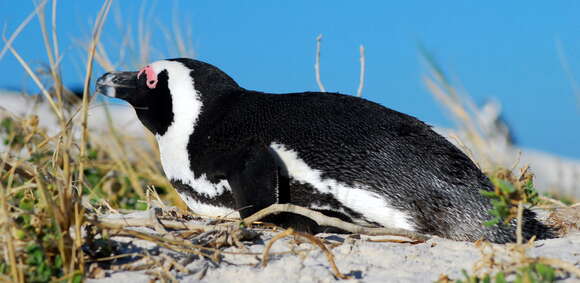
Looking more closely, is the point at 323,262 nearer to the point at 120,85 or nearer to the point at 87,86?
the point at 87,86

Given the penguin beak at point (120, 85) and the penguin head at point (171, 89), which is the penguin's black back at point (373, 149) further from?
the penguin beak at point (120, 85)

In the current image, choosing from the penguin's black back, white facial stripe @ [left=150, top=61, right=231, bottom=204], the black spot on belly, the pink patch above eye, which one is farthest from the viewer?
the pink patch above eye

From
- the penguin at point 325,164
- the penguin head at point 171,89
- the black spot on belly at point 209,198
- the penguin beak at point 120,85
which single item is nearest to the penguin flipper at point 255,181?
the penguin at point 325,164

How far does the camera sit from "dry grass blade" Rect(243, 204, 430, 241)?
7.41 ft

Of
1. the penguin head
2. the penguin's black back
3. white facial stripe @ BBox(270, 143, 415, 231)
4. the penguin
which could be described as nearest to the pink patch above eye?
the penguin head

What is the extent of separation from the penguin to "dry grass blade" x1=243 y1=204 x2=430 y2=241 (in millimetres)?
124

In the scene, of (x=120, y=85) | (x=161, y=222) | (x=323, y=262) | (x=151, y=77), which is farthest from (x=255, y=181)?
(x=120, y=85)

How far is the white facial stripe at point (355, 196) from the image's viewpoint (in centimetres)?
244

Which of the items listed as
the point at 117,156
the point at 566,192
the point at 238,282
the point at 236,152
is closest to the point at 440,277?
the point at 238,282

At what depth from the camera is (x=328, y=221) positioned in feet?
7.41

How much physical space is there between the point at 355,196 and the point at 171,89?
93cm

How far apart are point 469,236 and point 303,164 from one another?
2.03 ft

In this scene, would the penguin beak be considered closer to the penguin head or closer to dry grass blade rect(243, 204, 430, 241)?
the penguin head

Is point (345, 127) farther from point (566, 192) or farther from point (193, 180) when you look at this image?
point (566, 192)
